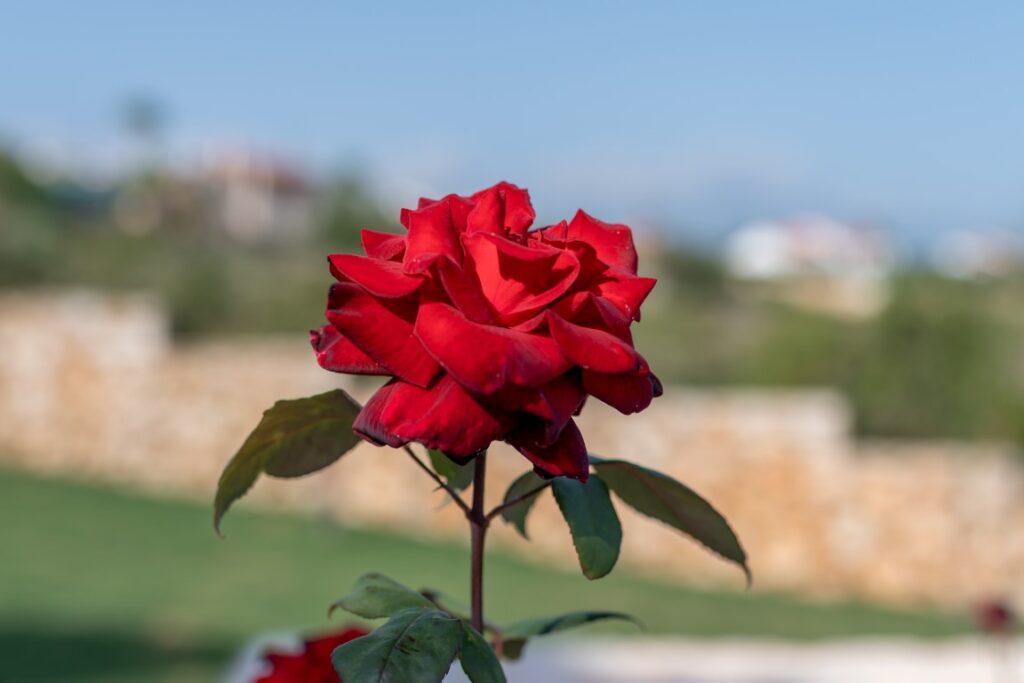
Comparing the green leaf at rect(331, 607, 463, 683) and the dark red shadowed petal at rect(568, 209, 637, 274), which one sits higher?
the dark red shadowed petal at rect(568, 209, 637, 274)

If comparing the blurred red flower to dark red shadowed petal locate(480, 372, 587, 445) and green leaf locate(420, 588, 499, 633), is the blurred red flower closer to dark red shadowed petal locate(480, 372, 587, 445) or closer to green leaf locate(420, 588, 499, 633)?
green leaf locate(420, 588, 499, 633)

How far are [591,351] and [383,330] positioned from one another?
4.6 inches

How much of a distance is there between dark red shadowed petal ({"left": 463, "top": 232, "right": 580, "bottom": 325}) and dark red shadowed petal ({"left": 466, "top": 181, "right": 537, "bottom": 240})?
32 mm

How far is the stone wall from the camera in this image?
7039 millimetres

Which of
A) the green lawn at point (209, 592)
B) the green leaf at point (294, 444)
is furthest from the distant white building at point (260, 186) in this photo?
the green leaf at point (294, 444)

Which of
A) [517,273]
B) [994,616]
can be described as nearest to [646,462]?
[994,616]

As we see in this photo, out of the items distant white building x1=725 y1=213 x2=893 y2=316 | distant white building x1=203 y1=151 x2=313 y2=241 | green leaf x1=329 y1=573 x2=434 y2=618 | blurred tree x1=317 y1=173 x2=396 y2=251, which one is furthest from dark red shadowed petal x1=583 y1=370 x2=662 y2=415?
distant white building x1=203 y1=151 x2=313 y2=241

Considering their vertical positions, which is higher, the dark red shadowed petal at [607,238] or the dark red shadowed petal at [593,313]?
the dark red shadowed petal at [607,238]

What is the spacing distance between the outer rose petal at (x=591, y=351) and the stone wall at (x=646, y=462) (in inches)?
211

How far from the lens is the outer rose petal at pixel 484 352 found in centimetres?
62

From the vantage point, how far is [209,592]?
5551mm

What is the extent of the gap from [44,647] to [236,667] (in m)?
2.41

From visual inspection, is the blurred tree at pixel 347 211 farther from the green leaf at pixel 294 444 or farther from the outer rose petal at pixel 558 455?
the outer rose petal at pixel 558 455

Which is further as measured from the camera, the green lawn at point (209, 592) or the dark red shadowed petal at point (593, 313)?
the green lawn at point (209, 592)
